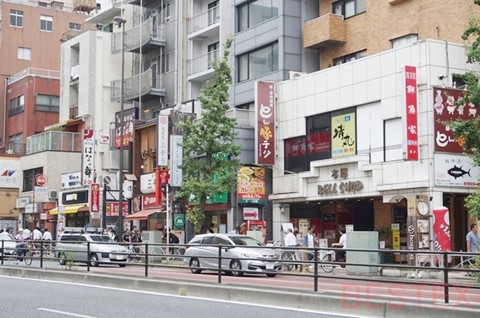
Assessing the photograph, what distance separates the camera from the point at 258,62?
140 feet

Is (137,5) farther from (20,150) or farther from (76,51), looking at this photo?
(20,150)

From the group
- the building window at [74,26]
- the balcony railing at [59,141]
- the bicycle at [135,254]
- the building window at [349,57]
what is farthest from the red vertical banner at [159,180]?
the building window at [74,26]

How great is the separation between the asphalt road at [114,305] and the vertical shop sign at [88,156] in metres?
32.4

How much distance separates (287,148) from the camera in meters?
38.3

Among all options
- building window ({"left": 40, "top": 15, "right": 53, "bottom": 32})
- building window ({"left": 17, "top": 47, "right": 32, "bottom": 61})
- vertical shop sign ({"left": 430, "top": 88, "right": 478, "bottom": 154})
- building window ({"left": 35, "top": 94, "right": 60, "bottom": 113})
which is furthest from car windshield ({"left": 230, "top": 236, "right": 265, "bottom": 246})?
building window ({"left": 40, "top": 15, "right": 53, "bottom": 32})

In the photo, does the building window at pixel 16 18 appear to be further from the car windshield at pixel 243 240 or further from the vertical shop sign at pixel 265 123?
the car windshield at pixel 243 240

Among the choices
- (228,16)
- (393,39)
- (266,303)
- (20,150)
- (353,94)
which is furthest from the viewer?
(20,150)

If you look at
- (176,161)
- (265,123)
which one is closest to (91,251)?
(265,123)

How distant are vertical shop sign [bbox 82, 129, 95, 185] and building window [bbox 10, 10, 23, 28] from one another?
2918 centimetres

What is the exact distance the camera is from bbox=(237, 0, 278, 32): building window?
4191 cm

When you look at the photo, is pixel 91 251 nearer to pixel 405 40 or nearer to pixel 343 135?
pixel 343 135

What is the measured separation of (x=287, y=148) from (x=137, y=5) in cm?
2292

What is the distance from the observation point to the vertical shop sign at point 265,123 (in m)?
37.8

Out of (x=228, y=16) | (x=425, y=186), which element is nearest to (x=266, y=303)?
(x=425, y=186)
